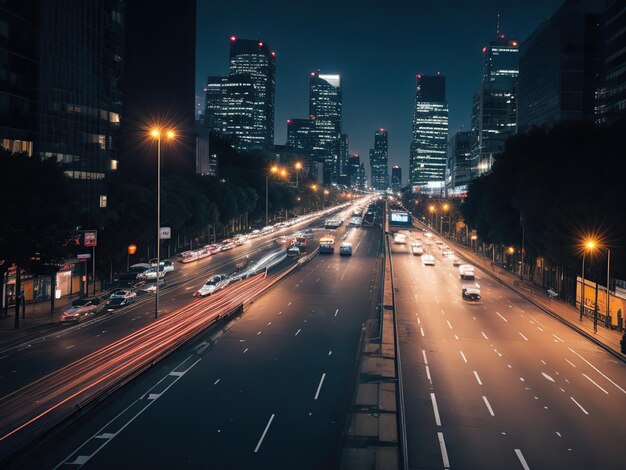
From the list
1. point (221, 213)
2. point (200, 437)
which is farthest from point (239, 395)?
point (221, 213)

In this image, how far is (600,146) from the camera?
162 feet

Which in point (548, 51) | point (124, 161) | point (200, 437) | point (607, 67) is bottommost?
point (200, 437)

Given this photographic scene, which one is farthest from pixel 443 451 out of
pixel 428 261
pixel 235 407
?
pixel 428 261

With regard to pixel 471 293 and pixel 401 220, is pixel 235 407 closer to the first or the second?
pixel 471 293

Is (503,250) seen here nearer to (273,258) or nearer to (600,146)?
(273,258)

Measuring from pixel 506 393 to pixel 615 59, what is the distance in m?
84.0

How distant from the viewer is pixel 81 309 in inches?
1719

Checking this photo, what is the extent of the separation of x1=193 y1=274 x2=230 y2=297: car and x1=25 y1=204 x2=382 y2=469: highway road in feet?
38.6

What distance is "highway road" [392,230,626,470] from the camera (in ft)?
66.4

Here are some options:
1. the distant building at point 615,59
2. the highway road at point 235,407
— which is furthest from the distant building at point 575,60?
the highway road at point 235,407

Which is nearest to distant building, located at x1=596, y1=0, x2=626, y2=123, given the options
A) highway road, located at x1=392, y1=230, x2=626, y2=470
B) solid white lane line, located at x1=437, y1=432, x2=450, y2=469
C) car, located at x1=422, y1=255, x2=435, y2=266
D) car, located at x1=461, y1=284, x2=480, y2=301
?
car, located at x1=422, y1=255, x2=435, y2=266

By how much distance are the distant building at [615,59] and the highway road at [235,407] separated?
71.1 meters

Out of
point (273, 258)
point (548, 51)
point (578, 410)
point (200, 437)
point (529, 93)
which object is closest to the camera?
point (200, 437)

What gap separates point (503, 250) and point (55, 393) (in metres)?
79.7
